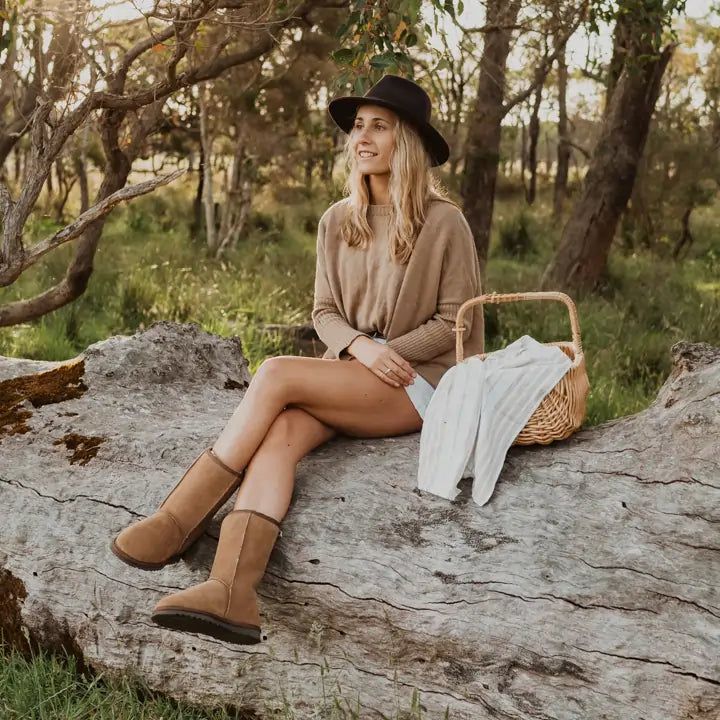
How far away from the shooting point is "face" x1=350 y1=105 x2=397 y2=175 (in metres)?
3.45

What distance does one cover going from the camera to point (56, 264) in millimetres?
9531

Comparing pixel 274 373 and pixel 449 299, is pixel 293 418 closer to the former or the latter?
pixel 274 373

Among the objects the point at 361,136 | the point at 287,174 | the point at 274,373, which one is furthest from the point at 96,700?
the point at 287,174

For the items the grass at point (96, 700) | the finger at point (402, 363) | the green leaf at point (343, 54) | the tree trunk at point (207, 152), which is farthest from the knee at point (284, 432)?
the tree trunk at point (207, 152)

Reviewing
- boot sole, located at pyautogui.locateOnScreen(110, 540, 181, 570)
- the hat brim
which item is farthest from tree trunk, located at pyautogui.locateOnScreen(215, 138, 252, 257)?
boot sole, located at pyautogui.locateOnScreen(110, 540, 181, 570)

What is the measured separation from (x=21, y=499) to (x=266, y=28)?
7.65 feet

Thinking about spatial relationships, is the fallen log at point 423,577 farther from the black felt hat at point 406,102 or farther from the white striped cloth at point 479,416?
the black felt hat at point 406,102

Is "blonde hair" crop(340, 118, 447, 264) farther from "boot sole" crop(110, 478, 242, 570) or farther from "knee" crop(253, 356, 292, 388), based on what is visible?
"boot sole" crop(110, 478, 242, 570)

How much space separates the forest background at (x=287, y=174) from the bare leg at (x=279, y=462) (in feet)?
3.31

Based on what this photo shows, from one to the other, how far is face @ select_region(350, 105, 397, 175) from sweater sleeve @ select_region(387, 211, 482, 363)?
370 mm

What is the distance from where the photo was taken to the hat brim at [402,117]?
3398mm

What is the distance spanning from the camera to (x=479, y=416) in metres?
2.94

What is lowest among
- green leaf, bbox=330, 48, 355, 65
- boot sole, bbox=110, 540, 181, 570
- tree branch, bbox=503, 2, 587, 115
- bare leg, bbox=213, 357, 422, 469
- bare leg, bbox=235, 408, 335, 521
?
boot sole, bbox=110, 540, 181, 570

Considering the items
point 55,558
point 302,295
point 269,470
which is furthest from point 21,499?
point 302,295
